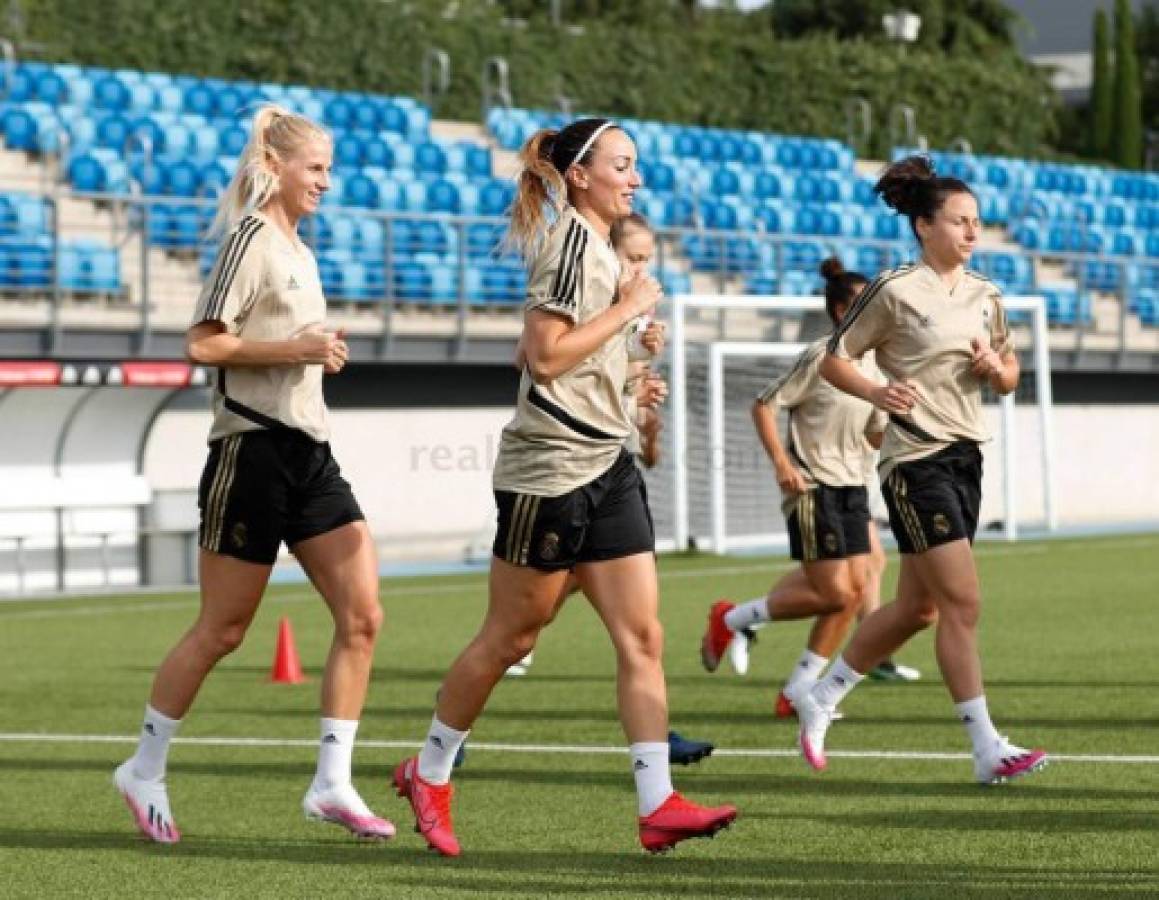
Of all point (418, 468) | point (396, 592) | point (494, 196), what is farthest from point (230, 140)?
point (396, 592)

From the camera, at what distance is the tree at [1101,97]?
5241cm

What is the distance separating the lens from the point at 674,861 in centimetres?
668

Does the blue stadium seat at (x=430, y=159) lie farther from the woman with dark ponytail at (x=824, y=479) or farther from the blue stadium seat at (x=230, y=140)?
the woman with dark ponytail at (x=824, y=479)

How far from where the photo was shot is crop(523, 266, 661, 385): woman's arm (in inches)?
253

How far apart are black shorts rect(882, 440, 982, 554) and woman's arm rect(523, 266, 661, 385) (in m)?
2.02

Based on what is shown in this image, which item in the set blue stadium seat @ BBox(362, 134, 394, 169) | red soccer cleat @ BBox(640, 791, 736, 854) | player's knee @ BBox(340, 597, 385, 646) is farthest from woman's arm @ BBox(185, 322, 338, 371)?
blue stadium seat @ BBox(362, 134, 394, 169)

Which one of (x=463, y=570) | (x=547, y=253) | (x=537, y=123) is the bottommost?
(x=463, y=570)

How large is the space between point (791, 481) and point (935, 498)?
234cm

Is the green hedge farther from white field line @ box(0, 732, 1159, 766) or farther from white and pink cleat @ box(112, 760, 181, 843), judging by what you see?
white and pink cleat @ box(112, 760, 181, 843)

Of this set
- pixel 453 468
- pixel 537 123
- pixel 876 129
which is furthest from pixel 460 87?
pixel 453 468

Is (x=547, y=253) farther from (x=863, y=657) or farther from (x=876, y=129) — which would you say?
(x=876, y=129)

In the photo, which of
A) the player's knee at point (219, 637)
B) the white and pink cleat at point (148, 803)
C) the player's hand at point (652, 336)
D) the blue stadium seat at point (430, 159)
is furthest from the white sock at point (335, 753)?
the blue stadium seat at point (430, 159)

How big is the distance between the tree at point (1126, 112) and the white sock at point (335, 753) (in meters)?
46.4

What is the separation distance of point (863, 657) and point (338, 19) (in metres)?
28.0
